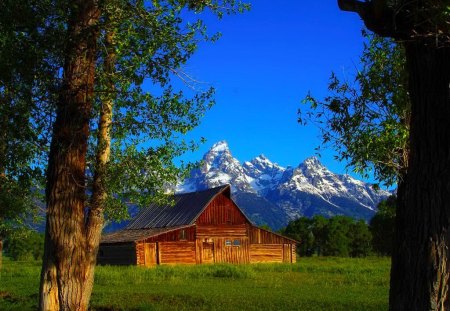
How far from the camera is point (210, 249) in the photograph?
219 ft

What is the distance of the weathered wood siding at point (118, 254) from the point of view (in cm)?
6262

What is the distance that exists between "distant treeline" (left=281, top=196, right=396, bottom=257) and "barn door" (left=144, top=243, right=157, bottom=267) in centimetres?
5348

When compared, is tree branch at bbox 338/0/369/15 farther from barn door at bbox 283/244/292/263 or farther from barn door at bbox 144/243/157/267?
barn door at bbox 283/244/292/263

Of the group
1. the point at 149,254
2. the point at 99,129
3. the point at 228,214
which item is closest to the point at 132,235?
the point at 149,254

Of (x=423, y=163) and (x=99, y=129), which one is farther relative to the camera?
(x=99, y=129)

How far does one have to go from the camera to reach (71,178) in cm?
1092

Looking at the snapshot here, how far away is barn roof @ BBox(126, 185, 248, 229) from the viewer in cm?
6781

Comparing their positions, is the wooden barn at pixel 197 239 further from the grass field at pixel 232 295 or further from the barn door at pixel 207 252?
the grass field at pixel 232 295

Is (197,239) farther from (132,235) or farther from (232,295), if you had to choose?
(232,295)

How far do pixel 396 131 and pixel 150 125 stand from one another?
6651mm

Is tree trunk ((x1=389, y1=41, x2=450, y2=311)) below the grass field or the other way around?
the other way around

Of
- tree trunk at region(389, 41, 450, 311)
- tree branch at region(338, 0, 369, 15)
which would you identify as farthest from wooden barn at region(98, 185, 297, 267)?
tree branch at region(338, 0, 369, 15)

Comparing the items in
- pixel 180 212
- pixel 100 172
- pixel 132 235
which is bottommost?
pixel 132 235

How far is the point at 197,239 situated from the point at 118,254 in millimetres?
9523
